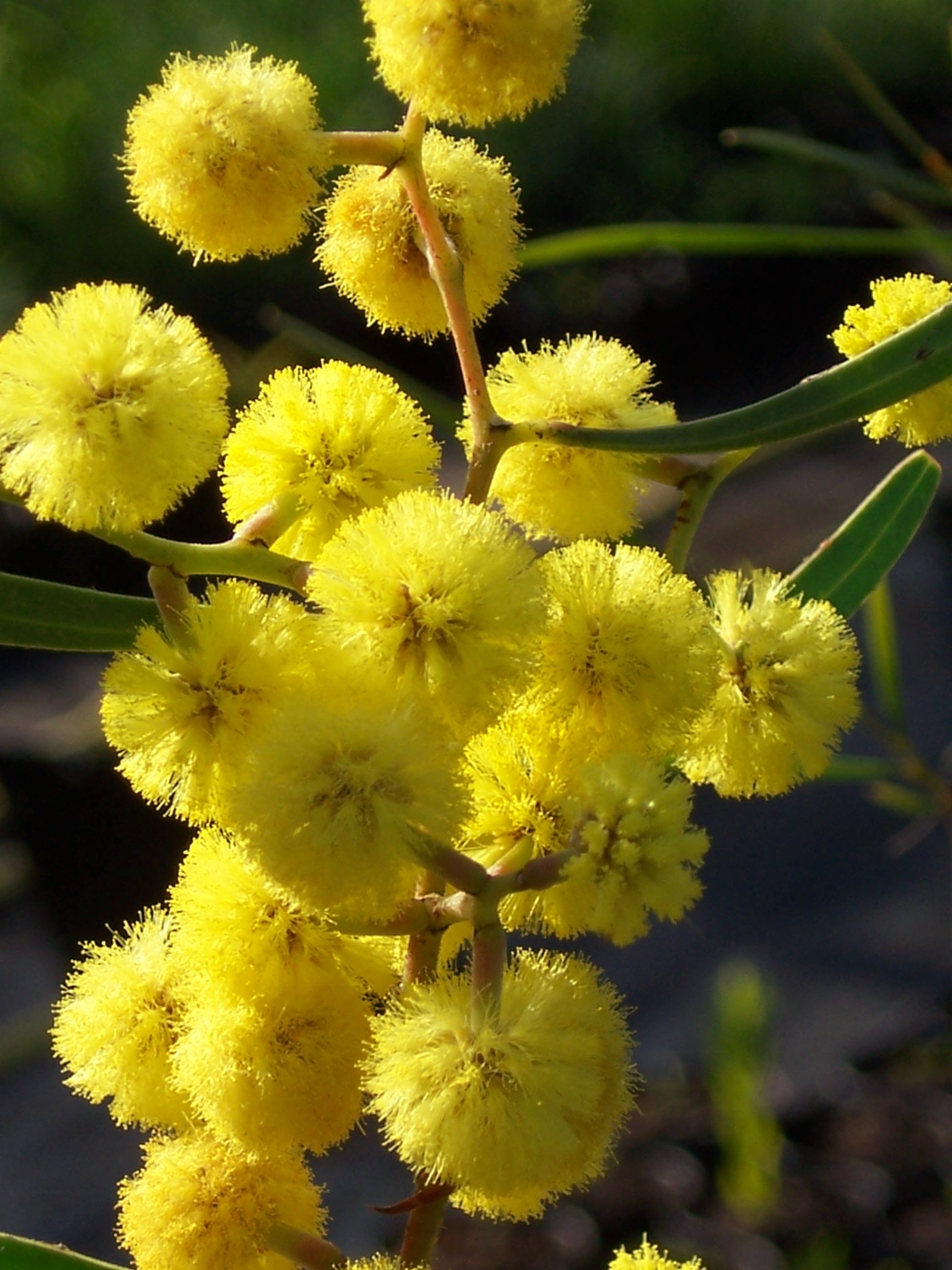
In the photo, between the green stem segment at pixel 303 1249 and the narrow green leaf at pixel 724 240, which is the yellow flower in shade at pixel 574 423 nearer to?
the green stem segment at pixel 303 1249

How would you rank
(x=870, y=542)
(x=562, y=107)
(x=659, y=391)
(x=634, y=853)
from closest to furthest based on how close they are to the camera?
(x=634, y=853)
(x=870, y=542)
(x=659, y=391)
(x=562, y=107)

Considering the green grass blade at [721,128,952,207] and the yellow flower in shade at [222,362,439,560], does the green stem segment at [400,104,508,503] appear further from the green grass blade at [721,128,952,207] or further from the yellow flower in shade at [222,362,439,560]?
the green grass blade at [721,128,952,207]

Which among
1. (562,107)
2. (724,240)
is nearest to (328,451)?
(724,240)

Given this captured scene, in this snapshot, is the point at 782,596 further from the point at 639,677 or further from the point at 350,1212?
the point at 350,1212

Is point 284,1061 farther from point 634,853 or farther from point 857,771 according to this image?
point 857,771

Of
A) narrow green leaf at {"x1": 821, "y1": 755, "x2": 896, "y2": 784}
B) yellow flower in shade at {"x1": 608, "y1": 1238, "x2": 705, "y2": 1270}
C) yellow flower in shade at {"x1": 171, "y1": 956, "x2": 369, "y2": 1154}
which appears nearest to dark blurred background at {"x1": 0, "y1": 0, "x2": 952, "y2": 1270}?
narrow green leaf at {"x1": 821, "y1": 755, "x2": 896, "y2": 784}
